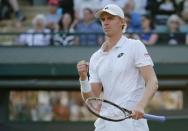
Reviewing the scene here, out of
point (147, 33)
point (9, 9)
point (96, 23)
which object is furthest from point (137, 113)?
point (9, 9)

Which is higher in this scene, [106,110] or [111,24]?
[111,24]

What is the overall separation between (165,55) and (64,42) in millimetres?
1662

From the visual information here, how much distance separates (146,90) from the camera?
5.13 meters

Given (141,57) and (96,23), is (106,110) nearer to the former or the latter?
(141,57)

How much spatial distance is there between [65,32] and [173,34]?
1.73 meters

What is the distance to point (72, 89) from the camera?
11.1 meters

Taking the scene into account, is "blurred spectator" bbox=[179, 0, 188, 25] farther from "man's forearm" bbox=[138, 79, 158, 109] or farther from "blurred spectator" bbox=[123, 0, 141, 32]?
"man's forearm" bbox=[138, 79, 158, 109]

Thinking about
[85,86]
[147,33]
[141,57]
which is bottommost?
[147,33]

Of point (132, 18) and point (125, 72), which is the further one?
point (132, 18)

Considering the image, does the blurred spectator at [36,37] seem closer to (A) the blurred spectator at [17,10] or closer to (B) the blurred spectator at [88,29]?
(B) the blurred spectator at [88,29]

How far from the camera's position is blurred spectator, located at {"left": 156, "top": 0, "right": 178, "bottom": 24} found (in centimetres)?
1193

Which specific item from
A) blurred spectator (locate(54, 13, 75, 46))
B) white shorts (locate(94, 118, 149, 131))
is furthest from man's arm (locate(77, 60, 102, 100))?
blurred spectator (locate(54, 13, 75, 46))

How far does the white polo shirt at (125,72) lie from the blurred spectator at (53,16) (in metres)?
6.35

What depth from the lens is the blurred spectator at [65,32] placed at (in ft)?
35.8
